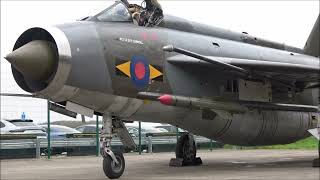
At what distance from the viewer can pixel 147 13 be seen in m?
10.9

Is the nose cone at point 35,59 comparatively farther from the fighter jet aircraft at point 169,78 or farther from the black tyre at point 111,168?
the black tyre at point 111,168

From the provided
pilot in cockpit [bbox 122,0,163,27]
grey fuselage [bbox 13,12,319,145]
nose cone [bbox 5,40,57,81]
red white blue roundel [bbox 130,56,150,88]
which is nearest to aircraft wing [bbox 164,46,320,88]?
grey fuselage [bbox 13,12,319,145]

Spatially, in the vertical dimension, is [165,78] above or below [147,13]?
below

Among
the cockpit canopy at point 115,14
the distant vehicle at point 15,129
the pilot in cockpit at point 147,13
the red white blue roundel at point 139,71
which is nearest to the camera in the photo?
the red white blue roundel at point 139,71

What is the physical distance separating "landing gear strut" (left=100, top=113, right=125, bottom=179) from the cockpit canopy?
223 centimetres

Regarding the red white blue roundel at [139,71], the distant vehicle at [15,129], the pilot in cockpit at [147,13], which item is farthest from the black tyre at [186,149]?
the distant vehicle at [15,129]

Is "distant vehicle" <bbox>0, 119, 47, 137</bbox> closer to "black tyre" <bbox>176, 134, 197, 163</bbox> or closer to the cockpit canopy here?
"black tyre" <bbox>176, 134, 197, 163</bbox>

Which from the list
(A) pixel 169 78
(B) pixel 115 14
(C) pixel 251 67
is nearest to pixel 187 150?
(A) pixel 169 78

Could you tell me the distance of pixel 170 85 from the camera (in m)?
10.8

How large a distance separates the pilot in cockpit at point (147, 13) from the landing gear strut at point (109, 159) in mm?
2406

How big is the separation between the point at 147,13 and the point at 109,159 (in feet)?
10.9

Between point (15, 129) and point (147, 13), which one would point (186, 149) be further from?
point (15, 129)

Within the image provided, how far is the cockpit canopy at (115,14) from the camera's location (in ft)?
33.9

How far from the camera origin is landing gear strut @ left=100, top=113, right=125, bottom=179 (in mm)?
9594
